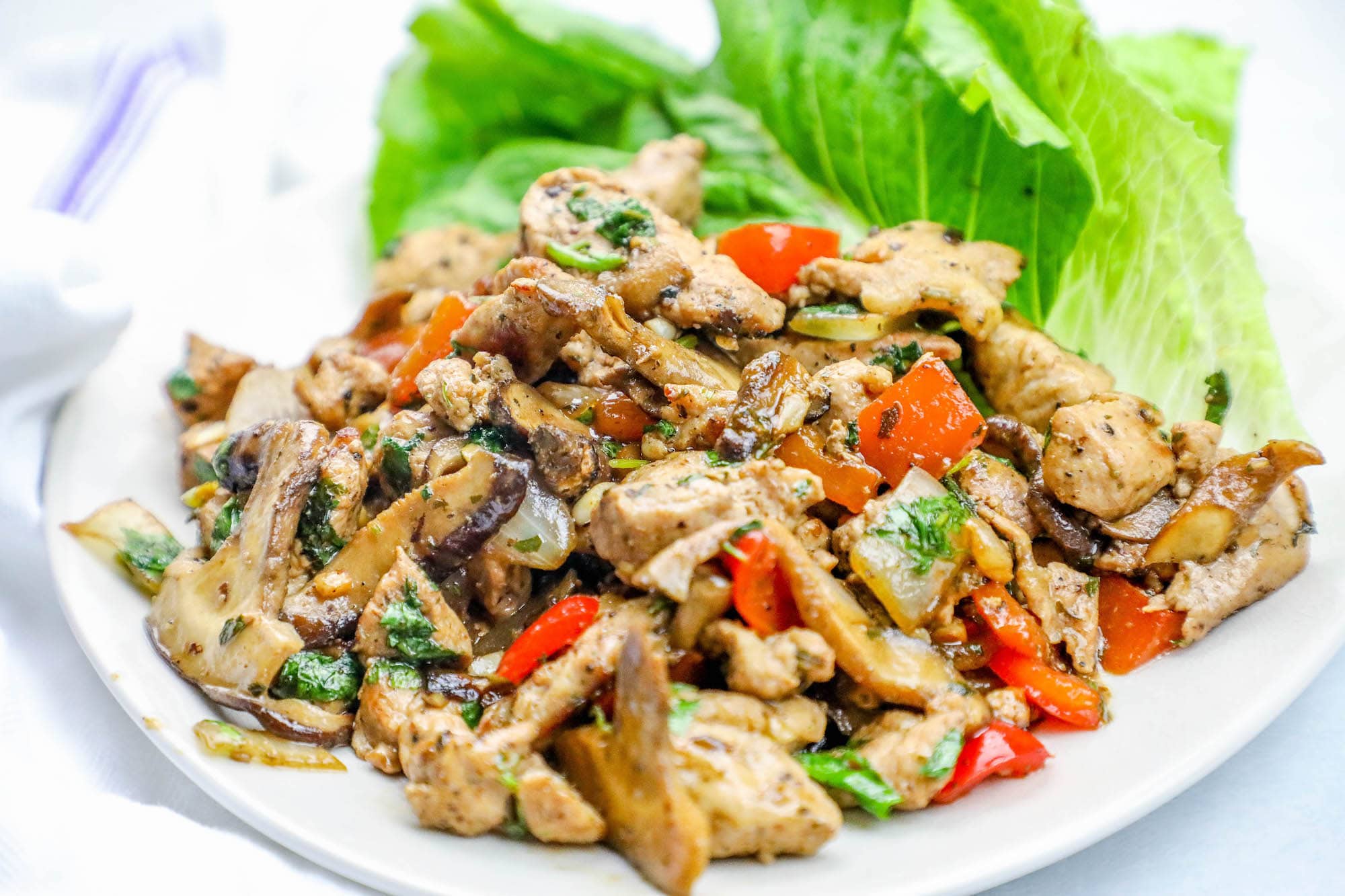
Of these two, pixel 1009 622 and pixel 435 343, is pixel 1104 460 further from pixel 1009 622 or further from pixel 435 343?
pixel 435 343

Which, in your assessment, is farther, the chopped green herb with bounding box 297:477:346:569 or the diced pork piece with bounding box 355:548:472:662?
the chopped green herb with bounding box 297:477:346:569

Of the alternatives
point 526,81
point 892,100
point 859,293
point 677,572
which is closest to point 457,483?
point 677,572

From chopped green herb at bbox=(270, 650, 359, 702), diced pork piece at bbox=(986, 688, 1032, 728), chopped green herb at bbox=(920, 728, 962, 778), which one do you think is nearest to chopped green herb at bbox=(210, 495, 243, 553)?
chopped green herb at bbox=(270, 650, 359, 702)

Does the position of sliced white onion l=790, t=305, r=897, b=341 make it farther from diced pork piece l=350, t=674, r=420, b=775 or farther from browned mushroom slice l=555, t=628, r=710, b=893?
diced pork piece l=350, t=674, r=420, b=775

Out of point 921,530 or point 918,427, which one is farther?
point 918,427

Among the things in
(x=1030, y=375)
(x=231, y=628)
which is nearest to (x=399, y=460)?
(x=231, y=628)
